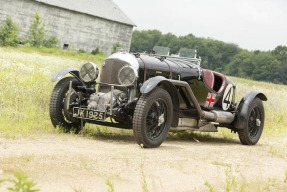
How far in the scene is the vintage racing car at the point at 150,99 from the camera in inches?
351

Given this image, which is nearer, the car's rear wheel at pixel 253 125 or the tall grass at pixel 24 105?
the tall grass at pixel 24 105

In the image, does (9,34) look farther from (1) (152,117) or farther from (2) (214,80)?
(1) (152,117)

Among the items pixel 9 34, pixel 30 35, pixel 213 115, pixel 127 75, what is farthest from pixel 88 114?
pixel 30 35

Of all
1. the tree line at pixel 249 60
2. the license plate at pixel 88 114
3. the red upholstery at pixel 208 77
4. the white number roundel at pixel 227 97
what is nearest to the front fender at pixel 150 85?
the license plate at pixel 88 114

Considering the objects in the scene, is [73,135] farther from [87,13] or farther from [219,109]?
[87,13]

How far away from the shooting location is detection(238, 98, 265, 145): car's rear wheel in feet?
36.4

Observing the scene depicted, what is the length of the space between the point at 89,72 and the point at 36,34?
35.3 metres

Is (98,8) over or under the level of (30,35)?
over

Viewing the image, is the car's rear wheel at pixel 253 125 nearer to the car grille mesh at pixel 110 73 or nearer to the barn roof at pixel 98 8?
the car grille mesh at pixel 110 73

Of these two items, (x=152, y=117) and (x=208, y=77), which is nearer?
(x=152, y=117)

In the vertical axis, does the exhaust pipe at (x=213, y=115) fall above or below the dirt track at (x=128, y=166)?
above

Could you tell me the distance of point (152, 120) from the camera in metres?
8.95

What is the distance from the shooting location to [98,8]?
5294cm

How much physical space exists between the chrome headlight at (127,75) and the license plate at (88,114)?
0.71m
